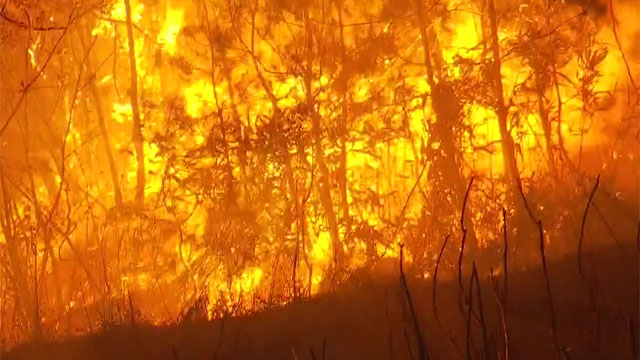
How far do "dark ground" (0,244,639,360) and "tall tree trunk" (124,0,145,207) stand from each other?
4305 mm

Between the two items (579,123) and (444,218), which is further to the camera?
(579,123)

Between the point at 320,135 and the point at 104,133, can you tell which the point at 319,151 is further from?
the point at 104,133

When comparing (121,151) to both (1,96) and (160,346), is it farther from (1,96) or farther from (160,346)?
(160,346)

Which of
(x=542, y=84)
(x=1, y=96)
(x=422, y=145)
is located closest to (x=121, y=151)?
(x=1, y=96)

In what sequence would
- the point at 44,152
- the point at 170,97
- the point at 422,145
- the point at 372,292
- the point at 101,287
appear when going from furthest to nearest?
the point at 44,152
the point at 170,97
the point at 422,145
the point at 101,287
the point at 372,292

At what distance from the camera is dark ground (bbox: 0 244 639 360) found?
4.43 metres

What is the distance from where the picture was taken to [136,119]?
1002cm

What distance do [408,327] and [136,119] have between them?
6.33 meters

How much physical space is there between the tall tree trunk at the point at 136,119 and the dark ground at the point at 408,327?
14.1ft

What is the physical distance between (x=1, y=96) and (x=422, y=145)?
5.76 metres

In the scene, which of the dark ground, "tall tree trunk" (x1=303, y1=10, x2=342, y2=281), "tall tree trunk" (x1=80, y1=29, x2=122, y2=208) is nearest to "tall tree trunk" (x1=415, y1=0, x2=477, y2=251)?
"tall tree trunk" (x1=303, y1=10, x2=342, y2=281)

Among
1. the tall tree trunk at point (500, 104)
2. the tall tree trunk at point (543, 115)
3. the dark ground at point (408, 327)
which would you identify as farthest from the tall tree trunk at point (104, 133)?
the tall tree trunk at point (543, 115)

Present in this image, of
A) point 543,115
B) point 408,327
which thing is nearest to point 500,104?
point 543,115

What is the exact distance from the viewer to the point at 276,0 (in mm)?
9719
